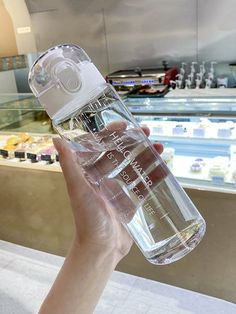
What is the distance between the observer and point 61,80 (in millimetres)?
608

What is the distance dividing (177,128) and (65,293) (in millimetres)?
998

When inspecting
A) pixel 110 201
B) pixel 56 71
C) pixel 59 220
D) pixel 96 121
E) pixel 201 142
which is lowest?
pixel 59 220

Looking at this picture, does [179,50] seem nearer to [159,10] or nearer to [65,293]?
[159,10]

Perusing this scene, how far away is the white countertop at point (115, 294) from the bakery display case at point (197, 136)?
528mm

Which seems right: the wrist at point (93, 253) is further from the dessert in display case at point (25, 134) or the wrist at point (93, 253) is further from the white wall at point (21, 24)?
the white wall at point (21, 24)

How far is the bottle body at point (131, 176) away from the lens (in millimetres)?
691

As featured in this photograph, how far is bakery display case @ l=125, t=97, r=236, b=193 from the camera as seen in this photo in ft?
4.60

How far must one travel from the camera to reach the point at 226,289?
1.46 m

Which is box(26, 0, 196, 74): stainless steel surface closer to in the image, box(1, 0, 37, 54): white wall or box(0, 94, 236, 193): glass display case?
box(1, 0, 37, 54): white wall

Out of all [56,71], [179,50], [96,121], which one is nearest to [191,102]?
[96,121]

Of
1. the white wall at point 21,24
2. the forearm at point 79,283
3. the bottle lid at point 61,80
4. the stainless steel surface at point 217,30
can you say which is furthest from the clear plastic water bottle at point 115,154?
the white wall at point 21,24

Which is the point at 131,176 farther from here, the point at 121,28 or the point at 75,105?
the point at 121,28

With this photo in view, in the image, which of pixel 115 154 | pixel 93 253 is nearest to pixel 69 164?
pixel 115 154

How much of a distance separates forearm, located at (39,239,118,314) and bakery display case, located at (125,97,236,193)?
74 cm
